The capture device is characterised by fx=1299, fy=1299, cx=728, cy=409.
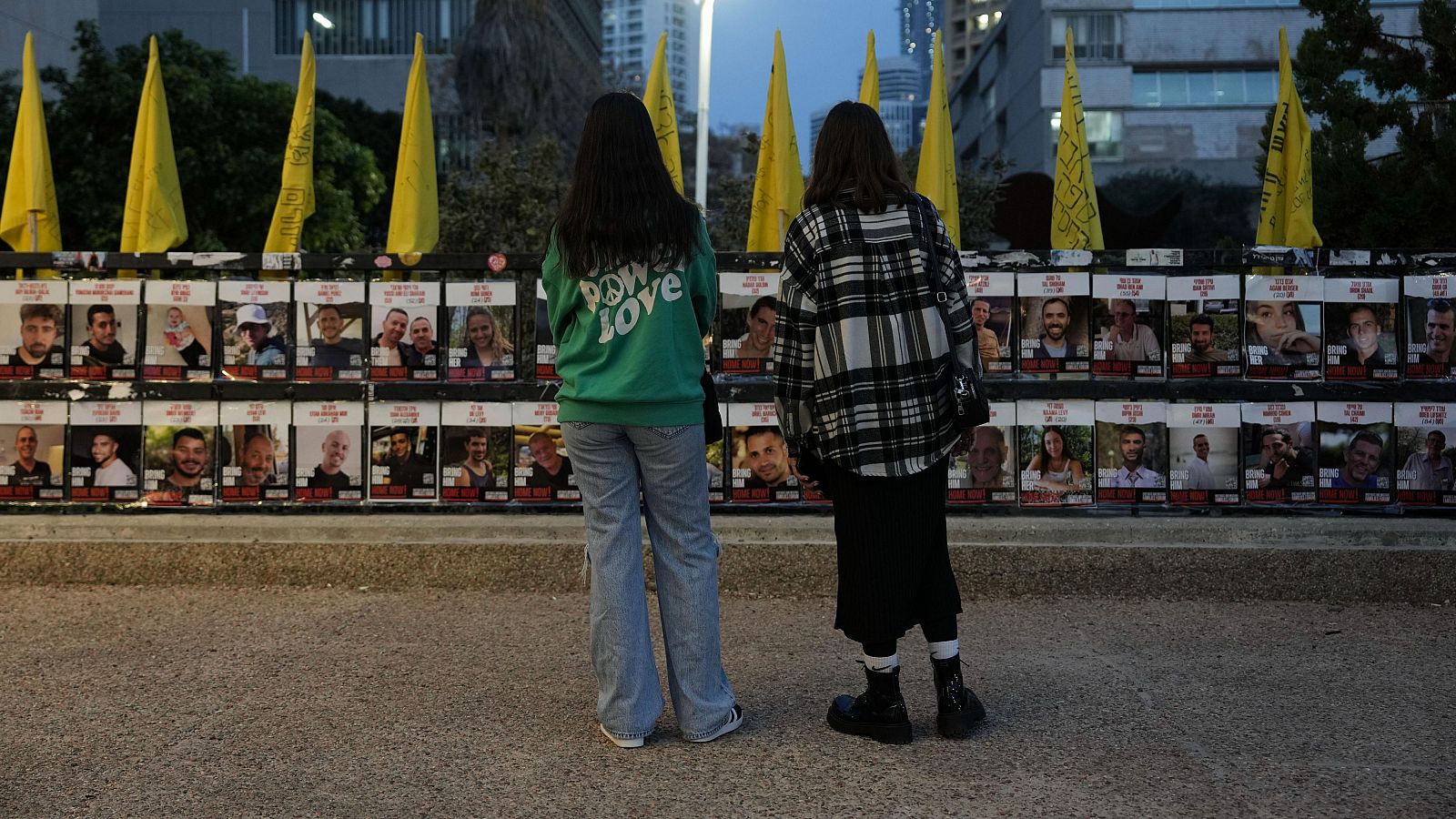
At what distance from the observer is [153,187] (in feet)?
20.9

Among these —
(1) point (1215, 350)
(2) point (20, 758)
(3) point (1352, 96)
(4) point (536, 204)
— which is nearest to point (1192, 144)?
(4) point (536, 204)

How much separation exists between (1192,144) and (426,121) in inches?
2256

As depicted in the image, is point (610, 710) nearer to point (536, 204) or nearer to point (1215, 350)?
point (1215, 350)

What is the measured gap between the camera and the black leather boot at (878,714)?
3.88m

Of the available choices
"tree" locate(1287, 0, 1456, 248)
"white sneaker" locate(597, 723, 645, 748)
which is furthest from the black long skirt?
"tree" locate(1287, 0, 1456, 248)

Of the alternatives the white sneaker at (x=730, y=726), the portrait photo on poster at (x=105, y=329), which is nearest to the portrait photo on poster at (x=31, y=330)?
the portrait photo on poster at (x=105, y=329)

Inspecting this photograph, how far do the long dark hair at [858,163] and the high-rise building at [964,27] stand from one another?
104 meters

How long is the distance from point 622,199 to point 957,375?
1.14 metres

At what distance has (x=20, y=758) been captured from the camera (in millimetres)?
3688

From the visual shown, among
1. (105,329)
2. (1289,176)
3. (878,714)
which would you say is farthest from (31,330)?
(1289,176)

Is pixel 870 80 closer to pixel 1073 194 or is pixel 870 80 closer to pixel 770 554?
pixel 1073 194

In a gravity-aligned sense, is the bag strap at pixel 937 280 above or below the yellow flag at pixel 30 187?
below

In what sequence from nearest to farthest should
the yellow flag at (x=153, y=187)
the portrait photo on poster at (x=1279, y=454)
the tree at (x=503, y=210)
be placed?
1. the portrait photo on poster at (x=1279, y=454)
2. the yellow flag at (x=153, y=187)
3. the tree at (x=503, y=210)

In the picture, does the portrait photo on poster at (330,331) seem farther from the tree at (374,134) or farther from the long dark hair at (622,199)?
the tree at (374,134)
